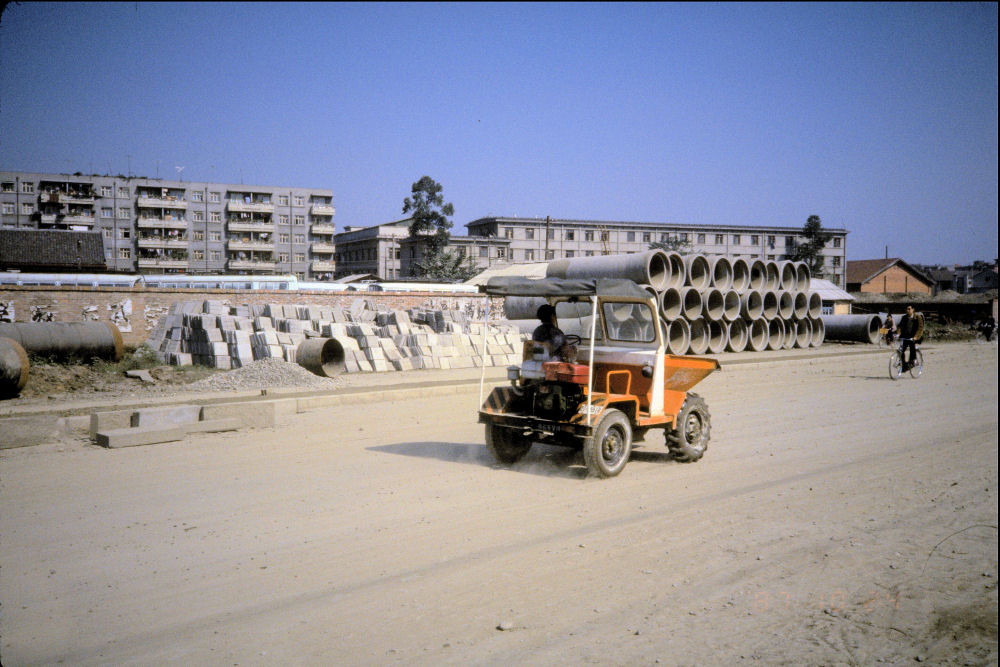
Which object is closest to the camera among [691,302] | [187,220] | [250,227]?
[691,302]

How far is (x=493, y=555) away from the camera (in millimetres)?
5402

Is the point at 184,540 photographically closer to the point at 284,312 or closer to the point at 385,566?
the point at 385,566

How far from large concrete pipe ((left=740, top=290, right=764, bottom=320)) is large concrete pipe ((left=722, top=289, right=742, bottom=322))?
350 mm

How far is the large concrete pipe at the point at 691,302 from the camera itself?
25294 mm

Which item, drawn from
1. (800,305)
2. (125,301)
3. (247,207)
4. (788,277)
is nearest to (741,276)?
(788,277)

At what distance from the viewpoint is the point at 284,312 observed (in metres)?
21.5

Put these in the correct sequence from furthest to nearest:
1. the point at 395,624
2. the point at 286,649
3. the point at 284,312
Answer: the point at 284,312 < the point at 395,624 < the point at 286,649

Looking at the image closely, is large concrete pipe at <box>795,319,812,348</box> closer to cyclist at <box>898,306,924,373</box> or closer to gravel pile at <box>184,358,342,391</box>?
cyclist at <box>898,306,924,373</box>

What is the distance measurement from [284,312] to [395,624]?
1836cm

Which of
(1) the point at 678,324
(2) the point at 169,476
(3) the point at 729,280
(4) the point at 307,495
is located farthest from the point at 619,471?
(3) the point at 729,280

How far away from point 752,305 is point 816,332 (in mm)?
5314

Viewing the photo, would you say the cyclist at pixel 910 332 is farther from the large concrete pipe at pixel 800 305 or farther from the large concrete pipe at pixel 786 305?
the large concrete pipe at pixel 800 305

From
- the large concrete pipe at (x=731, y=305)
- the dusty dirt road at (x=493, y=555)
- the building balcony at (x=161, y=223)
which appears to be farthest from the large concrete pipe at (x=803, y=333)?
the building balcony at (x=161, y=223)

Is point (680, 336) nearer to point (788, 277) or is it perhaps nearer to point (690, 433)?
point (788, 277)
